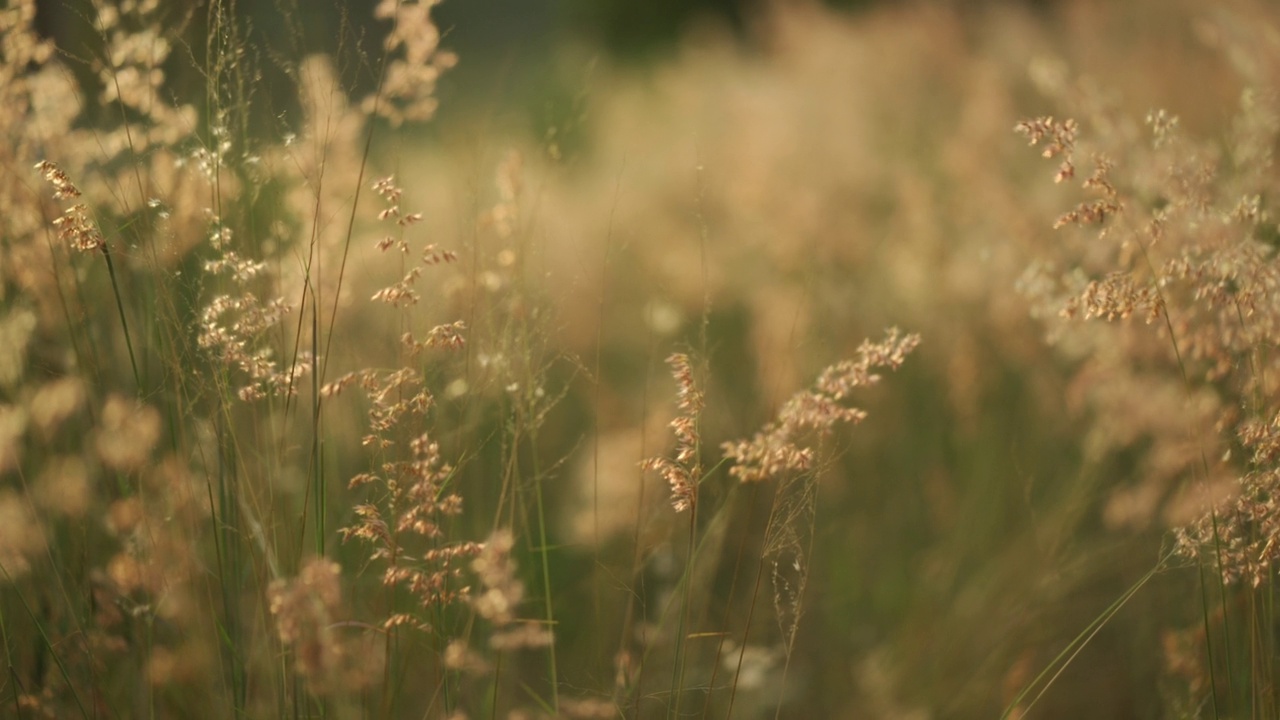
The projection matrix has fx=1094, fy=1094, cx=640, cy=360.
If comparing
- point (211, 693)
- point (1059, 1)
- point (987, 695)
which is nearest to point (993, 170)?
point (987, 695)

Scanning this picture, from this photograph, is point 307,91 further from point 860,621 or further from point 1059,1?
point 1059,1

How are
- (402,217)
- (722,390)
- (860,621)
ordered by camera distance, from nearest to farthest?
1. (402,217)
2. (860,621)
3. (722,390)

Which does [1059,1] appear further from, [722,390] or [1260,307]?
[1260,307]

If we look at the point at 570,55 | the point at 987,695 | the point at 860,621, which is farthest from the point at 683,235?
the point at 570,55

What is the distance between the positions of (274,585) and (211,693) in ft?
1.20

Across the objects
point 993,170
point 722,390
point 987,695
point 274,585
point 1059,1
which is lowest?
point 987,695

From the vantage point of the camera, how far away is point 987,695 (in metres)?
1.82

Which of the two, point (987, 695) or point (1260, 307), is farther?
point (987, 695)

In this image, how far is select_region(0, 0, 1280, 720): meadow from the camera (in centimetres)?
122

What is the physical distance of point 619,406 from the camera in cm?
267

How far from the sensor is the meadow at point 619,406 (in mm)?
1217

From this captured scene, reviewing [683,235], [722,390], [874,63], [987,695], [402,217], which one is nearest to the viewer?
[402,217]

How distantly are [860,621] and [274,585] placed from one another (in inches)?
58.2

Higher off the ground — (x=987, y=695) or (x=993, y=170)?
(x=993, y=170)
